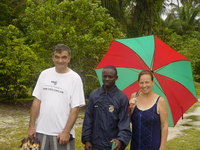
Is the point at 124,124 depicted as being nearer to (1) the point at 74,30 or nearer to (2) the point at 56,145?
(2) the point at 56,145

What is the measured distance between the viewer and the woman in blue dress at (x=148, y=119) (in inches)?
118

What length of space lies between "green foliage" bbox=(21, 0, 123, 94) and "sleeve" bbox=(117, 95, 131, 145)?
6579 millimetres

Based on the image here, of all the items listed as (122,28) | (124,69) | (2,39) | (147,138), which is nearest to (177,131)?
(124,69)

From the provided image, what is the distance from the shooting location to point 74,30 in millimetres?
9367

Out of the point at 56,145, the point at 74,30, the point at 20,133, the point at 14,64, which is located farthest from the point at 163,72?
the point at 14,64

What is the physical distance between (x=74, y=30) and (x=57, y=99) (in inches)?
257

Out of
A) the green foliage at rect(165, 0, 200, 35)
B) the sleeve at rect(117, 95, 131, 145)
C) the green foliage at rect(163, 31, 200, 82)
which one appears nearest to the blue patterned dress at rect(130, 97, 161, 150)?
the sleeve at rect(117, 95, 131, 145)

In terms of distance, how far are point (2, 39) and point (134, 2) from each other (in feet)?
23.1

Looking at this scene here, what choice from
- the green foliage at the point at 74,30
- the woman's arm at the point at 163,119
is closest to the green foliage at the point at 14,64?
the green foliage at the point at 74,30

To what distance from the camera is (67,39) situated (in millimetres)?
9617

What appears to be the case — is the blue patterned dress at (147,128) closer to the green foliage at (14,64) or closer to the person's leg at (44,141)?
the person's leg at (44,141)

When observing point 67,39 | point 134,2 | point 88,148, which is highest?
point 134,2

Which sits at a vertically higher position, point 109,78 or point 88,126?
point 109,78

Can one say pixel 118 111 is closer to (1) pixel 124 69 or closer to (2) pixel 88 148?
(2) pixel 88 148
